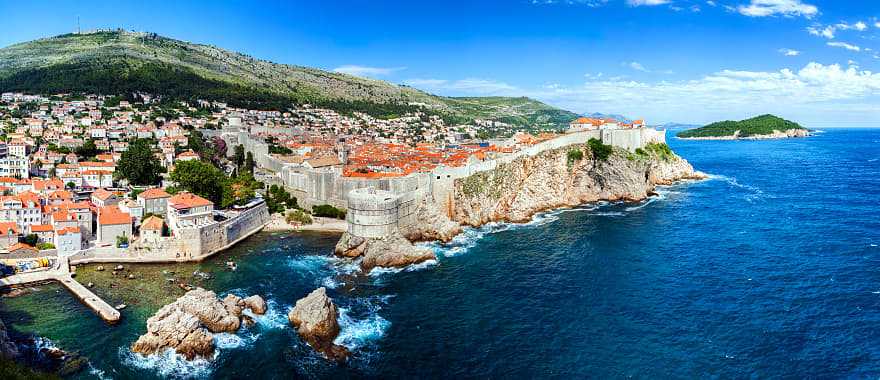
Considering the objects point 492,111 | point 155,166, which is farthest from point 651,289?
point 492,111

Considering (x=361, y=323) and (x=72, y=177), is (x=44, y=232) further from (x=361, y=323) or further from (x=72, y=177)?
(x=361, y=323)

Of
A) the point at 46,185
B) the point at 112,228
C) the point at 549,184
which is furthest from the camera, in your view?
the point at 549,184

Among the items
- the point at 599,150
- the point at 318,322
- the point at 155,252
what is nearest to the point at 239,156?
the point at 155,252

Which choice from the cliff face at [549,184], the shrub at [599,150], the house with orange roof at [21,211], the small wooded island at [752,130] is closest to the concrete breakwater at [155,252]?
the house with orange roof at [21,211]

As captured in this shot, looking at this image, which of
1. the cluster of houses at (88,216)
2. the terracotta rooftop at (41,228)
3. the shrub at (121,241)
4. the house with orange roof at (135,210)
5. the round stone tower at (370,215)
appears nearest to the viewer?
the cluster of houses at (88,216)

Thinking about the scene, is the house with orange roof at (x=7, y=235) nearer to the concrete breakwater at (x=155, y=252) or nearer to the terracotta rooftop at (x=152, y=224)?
the concrete breakwater at (x=155, y=252)

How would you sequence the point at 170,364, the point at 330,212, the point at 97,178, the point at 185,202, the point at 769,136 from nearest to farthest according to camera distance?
the point at 170,364 → the point at 185,202 → the point at 330,212 → the point at 97,178 → the point at 769,136
